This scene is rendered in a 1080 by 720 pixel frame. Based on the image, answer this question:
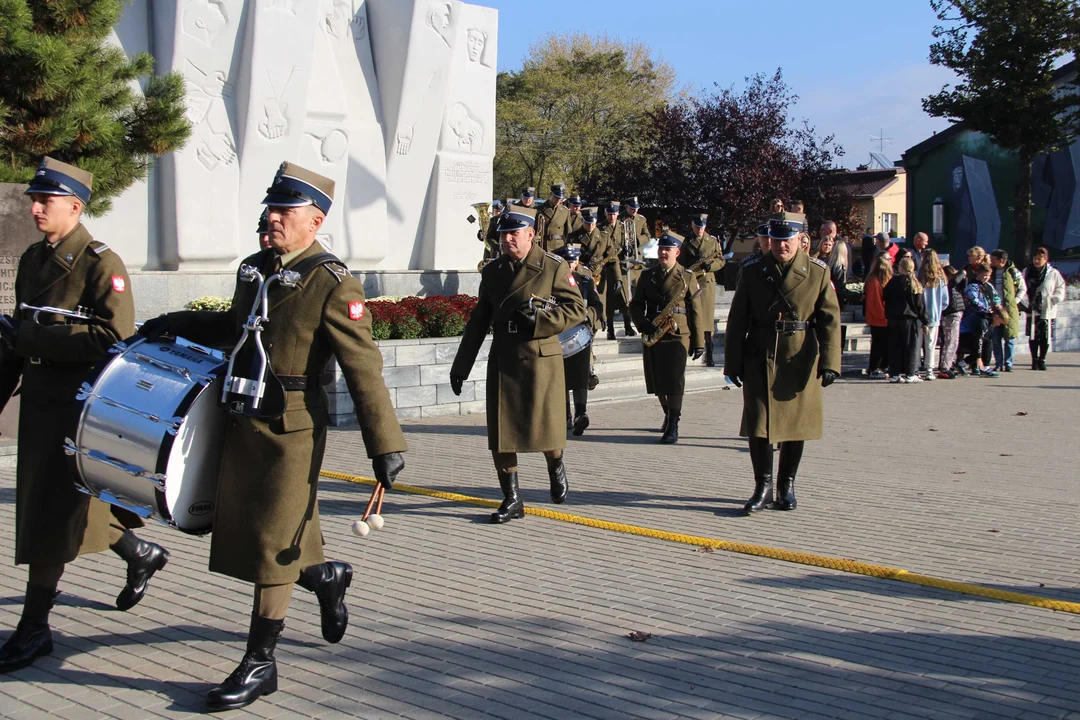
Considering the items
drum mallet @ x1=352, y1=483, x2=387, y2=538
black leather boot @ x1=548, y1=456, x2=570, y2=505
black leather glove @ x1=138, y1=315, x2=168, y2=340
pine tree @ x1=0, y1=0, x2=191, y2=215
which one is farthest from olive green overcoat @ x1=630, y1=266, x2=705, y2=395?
black leather glove @ x1=138, y1=315, x2=168, y2=340

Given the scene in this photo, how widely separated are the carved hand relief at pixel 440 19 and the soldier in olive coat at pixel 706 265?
5766mm

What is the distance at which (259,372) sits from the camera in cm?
429

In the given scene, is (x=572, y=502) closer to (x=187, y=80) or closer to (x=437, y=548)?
(x=437, y=548)

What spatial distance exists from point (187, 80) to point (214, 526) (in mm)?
12979

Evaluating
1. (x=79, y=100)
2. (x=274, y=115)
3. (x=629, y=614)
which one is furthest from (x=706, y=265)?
(x=629, y=614)

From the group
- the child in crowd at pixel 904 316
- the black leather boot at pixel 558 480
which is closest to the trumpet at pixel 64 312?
the black leather boot at pixel 558 480

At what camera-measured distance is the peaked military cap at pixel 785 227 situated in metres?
7.63

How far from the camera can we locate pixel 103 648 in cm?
494

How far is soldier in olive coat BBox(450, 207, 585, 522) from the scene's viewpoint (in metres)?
7.54

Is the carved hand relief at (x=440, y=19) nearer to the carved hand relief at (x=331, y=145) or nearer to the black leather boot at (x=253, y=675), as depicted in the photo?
the carved hand relief at (x=331, y=145)

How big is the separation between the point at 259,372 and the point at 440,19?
16.0 meters

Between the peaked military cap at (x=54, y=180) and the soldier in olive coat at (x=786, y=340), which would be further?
the soldier in olive coat at (x=786, y=340)

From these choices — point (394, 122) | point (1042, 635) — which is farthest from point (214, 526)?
point (394, 122)

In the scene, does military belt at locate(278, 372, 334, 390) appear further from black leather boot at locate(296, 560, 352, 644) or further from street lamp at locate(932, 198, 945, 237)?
street lamp at locate(932, 198, 945, 237)
